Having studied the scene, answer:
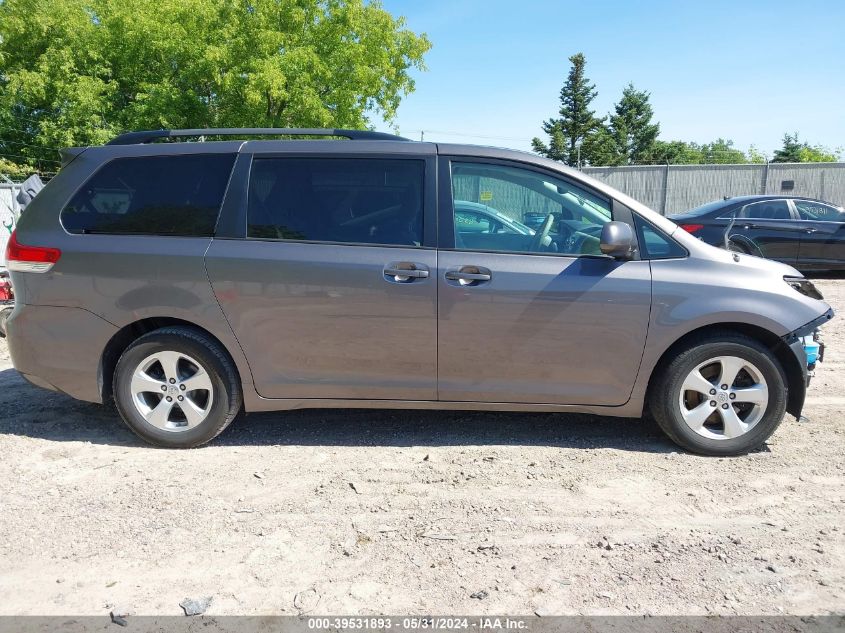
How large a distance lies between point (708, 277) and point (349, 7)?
23.2m

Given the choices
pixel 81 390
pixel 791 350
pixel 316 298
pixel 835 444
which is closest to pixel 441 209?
pixel 316 298

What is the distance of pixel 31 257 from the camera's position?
379 cm

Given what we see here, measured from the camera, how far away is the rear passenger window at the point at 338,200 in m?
3.67

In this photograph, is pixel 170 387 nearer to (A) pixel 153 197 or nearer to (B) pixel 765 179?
(A) pixel 153 197

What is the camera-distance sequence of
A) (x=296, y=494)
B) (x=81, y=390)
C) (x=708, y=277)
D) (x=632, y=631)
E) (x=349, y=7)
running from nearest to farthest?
A: (x=632, y=631)
(x=296, y=494)
(x=708, y=277)
(x=81, y=390)
(x=349, y=7)

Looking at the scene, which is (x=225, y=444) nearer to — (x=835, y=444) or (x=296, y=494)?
(x=296, y=494)

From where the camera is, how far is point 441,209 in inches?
144

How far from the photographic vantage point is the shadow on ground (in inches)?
156

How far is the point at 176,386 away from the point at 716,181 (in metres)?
21.6

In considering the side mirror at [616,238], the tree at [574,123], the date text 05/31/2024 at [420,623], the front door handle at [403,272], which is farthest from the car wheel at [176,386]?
the tree at [574,123]

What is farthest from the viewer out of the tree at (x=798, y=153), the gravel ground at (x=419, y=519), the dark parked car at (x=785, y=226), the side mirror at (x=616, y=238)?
the tree at (x=798, y=153)

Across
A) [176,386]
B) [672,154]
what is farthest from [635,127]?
[176,386]

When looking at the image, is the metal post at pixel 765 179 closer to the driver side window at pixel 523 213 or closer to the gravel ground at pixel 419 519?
the gravel ground at pixel 419 519

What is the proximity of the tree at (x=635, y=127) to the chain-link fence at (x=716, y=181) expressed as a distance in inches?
2079
